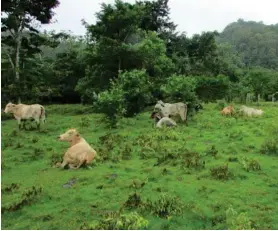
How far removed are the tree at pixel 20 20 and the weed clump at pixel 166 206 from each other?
2039cm

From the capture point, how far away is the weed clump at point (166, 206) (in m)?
8.13

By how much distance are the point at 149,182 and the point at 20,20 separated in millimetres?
21095

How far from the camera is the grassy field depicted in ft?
26.1

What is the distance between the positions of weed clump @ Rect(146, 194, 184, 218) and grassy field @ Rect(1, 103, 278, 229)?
0.8 inches

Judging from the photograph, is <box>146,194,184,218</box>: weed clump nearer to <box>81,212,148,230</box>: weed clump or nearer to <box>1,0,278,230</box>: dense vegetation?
<box>1,0,278,230</box>: dense vegetation

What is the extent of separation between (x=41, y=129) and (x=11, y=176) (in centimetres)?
817

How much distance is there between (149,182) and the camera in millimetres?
10359

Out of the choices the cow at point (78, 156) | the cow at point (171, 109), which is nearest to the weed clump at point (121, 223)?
the cow at point (78, 156)

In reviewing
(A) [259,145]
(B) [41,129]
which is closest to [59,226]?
(A) [259,145]

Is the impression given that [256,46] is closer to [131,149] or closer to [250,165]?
[131,149]

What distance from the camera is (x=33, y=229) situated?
764 cm

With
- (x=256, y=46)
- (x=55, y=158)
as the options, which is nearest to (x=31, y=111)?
(x=55, y=158)

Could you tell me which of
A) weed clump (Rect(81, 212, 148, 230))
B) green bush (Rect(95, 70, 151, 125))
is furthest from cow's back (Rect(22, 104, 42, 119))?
weed clump (Rect(81, 212, 148, 230))

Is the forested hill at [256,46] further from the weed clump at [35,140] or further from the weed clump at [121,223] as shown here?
the weed clump at [121,223]
